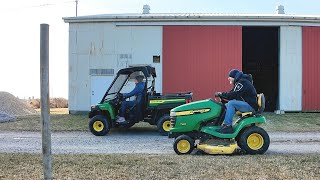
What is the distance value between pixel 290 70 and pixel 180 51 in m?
5.34

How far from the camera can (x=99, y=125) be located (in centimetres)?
1429

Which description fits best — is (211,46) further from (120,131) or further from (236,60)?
(120,131)

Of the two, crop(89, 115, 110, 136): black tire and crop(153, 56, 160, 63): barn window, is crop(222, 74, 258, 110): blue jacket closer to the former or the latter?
crop(89, 115, 110, 136): black tire

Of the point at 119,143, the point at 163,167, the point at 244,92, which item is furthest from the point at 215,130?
the point at 119,143

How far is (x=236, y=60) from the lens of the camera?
23234 millimetres

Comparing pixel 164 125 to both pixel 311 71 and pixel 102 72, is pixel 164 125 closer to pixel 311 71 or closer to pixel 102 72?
pixel 102 72

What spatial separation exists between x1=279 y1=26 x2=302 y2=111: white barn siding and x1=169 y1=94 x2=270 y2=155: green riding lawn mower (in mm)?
13678

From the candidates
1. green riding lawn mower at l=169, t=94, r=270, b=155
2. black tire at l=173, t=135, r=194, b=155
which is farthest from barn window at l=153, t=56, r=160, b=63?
black tire at l=173, t=135, r=194, b=155

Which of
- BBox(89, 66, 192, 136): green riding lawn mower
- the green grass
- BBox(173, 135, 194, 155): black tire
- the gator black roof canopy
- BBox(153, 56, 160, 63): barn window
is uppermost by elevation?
BBox(153, 56, 160, 63): barn window

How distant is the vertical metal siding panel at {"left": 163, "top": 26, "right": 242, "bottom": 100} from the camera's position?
75.8 ft

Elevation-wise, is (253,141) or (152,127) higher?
(253,141)

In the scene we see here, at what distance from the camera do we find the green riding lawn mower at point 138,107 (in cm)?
1404

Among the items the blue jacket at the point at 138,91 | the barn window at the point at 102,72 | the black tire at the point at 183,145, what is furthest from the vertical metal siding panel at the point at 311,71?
the black tire at the point at 183,145

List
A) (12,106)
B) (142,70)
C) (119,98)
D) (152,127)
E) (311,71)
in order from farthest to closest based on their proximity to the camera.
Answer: (12,106)
(311,71)
(152,127)
(119,98)
(142,70)
